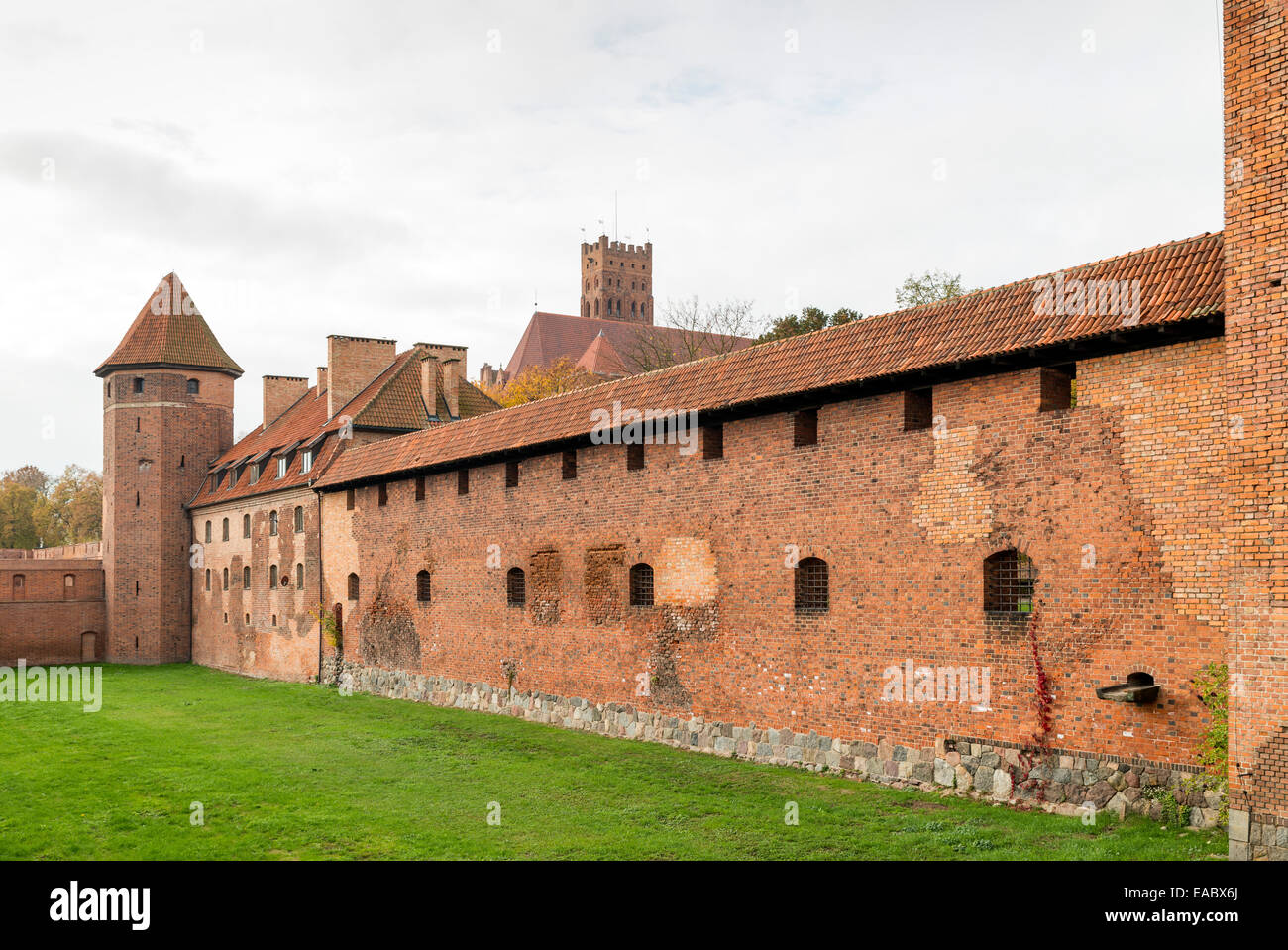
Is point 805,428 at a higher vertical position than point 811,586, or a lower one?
higher

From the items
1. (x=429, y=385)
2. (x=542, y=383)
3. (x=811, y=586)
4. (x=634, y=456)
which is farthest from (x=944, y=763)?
(x=542, y=383)

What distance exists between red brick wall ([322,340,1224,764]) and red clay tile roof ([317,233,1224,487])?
44cm

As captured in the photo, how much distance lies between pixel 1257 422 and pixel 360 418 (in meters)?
25.8

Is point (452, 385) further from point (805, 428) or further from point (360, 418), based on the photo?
point (805, 428)

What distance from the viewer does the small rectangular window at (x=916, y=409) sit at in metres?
14.2

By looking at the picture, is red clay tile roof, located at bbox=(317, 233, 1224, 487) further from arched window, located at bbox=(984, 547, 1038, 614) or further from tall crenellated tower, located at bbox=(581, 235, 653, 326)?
tall crenellated tower, located at bbox=(581, 235, 653, 326)

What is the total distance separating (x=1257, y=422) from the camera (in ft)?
32.6

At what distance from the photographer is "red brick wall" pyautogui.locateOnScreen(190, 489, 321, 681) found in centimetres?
3200

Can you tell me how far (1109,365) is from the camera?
12.1m

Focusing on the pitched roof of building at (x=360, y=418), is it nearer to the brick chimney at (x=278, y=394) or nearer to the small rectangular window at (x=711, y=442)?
the brick chimney at (x=278, y=394)

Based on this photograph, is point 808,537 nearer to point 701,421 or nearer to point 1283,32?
A: point 701,421

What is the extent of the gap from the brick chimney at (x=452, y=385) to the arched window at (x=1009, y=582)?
897 inches

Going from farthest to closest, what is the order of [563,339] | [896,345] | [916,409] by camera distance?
[563,339] < [896,345] < [916,409]
